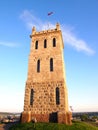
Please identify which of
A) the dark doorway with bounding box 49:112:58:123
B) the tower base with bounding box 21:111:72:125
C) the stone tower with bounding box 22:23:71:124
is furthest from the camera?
the stone tower with bounding box 22:23:71:124

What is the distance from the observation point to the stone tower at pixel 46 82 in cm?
2523

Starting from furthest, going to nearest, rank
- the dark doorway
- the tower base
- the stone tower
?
the stone tower < the dark doorway < the tower base

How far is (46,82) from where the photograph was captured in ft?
91.9

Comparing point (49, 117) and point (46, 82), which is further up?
point (46, 82)

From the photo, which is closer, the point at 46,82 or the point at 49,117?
the point at 49,117

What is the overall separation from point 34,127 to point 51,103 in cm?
543

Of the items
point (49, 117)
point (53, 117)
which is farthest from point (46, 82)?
point (53, 117)

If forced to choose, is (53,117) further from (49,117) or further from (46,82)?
(46,82)

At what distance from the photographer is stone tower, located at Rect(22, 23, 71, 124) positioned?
993 inches

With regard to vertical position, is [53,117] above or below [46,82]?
below

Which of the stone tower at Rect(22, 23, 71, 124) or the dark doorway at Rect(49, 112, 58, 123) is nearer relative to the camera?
the dark doorway at Rect(49, 112, 58, 123)

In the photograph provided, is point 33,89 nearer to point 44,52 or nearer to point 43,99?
point 43,99

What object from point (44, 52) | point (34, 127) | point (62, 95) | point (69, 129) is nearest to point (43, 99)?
point (62, 95)

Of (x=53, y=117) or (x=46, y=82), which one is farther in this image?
(x=46, y=82)
